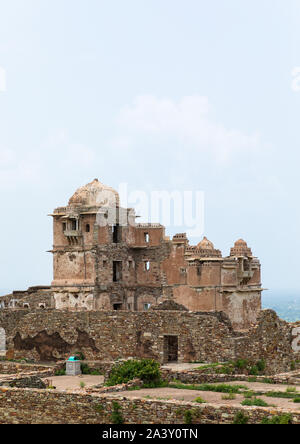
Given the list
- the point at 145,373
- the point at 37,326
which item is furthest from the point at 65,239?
the point at 145,373

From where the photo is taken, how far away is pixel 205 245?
4706 cm

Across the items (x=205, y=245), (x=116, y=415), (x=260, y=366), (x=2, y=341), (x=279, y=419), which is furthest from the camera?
(x=205, y=245)

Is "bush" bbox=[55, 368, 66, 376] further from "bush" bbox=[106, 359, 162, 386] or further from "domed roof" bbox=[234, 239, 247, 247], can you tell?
"domed roof" bbox=[234, 239, 247, 247]

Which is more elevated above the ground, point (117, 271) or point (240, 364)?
point (117, 271)

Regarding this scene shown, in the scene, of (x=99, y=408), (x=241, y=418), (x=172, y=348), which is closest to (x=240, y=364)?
(x=172, y=348)

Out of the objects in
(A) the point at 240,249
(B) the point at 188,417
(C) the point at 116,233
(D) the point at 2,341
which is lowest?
(B) the point at 188,417

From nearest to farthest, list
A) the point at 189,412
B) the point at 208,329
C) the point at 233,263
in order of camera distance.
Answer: the point at 189,412 < the point at 208,329 < the point at 233,263

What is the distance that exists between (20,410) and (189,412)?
18.9 ft

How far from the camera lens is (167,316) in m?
28.8

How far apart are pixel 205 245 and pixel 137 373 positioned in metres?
Answer: 24.8

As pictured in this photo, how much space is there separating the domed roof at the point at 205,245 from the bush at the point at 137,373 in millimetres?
23626

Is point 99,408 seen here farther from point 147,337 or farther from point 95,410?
point 147,337

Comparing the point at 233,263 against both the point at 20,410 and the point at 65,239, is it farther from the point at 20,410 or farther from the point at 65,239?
the point at 20,410

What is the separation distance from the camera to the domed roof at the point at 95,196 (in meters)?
50.4
